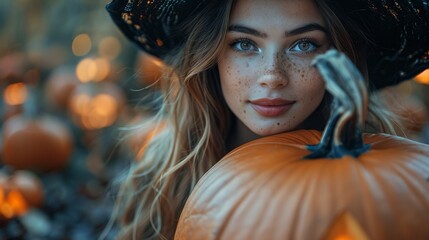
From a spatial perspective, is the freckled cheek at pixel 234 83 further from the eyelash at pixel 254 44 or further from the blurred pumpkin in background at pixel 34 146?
the blurred pumpkin in background at pixel 34 146

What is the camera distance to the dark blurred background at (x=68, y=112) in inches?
124

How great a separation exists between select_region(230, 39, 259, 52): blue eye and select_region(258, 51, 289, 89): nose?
0.07m

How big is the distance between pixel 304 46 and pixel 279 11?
11cm

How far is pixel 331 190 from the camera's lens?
4.26 feet

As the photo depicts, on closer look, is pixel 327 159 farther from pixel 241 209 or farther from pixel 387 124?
pixel 387 124

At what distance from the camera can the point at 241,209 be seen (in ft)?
4.49

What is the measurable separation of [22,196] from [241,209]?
2.00 meters

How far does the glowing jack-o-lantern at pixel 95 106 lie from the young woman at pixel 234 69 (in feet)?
7.09

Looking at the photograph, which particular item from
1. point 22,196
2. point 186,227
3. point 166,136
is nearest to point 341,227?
point 186,227

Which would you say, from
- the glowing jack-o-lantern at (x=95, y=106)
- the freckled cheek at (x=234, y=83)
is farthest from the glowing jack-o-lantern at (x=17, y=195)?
the freckled cheek at (x=234, y=83)

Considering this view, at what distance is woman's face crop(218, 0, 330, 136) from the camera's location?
1.70 meters

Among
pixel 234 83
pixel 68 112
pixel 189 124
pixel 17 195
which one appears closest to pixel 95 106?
pixel 68 112

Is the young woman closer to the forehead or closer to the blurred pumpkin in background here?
the forehead

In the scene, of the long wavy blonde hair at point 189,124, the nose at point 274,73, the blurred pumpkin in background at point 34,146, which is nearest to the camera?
the nose at point 274,73
